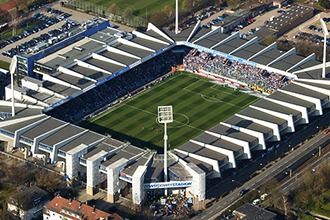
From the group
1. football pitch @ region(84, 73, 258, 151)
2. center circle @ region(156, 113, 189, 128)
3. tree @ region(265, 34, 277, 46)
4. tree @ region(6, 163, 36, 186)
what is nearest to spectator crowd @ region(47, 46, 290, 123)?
football pitch @ region(84, 73, 258, 151)

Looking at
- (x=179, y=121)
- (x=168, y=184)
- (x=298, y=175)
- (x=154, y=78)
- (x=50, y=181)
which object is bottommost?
(x=298, y=175)

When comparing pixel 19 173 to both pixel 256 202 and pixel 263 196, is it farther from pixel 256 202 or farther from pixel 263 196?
pixel 263 196

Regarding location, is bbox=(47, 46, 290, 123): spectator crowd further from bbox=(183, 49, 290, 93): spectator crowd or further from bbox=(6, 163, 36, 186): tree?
bbox=(6, 163, 36, 186): tree

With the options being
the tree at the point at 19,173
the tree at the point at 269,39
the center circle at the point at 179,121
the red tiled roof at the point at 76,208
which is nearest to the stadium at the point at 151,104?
the center circle at the point at 179,121

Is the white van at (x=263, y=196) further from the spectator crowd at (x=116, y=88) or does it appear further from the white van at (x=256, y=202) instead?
the spectator crowd at (x=116, y=88)

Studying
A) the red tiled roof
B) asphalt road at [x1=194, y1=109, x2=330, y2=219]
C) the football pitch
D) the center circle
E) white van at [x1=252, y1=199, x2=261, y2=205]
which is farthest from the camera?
the center circle

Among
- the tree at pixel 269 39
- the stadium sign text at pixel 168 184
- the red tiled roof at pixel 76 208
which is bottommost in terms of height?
the stadium sign text at pixel 168 184

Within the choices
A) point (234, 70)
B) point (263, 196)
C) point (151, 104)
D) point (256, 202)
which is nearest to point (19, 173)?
point (151, 104)
